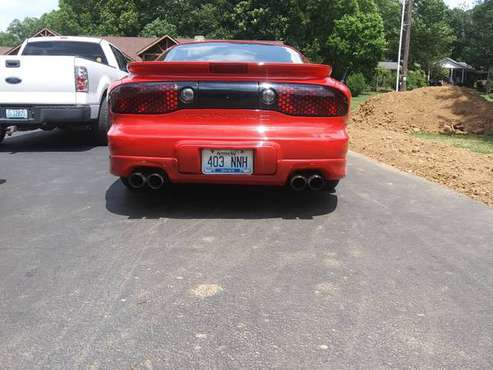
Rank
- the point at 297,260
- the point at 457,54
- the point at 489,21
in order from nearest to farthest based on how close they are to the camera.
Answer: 1. the point at 297,260
2. the point at 489,21
3. the point at 457,54

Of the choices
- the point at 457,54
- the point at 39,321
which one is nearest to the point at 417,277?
the point at 39,321

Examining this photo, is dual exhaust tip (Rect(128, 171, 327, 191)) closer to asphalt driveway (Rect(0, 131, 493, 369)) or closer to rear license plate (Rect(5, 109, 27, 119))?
asphalt driveway (Rect(0, 131, 493, 369))

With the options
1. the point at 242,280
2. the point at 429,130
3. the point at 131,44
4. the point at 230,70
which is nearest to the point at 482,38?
the point at 131,44

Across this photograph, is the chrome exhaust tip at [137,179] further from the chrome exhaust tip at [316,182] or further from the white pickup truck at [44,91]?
the white pickup truck at [44,91]

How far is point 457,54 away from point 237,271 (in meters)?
94.3

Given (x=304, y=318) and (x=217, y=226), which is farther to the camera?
(x=217, y=226)

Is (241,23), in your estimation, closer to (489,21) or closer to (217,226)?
(489,21)

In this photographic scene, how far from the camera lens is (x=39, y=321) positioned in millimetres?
2684

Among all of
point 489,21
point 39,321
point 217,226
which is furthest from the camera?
point 489,21

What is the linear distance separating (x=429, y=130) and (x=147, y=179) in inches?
388

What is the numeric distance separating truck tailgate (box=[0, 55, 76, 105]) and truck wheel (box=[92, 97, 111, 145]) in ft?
2.43

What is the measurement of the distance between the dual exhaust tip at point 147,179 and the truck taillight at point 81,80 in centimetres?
374

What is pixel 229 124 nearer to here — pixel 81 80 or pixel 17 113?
pixel 81 80

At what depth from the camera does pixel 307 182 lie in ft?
14.5
